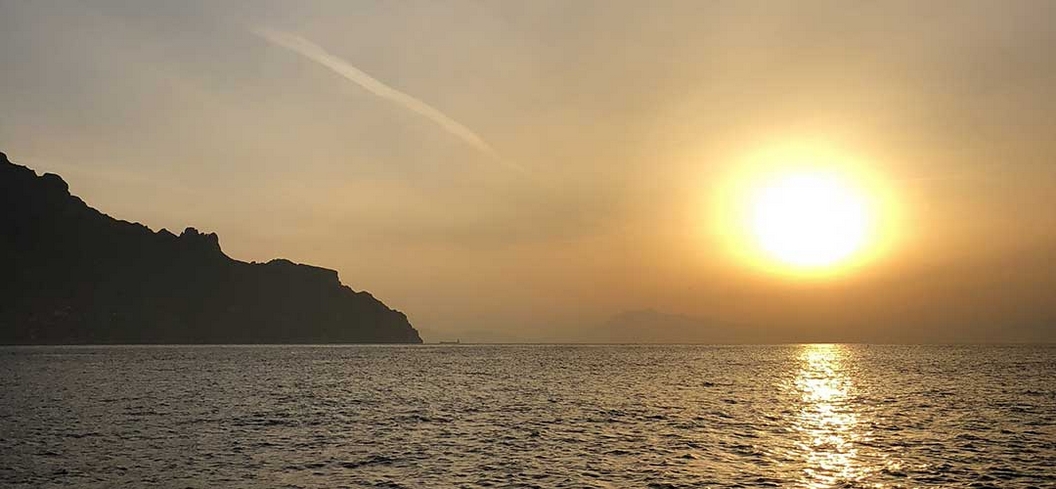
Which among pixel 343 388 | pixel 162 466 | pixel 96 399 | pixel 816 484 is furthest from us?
pixel 343 388

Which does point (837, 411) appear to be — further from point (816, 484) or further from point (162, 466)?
point (162, 466)

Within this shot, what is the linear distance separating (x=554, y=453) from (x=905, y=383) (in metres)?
99.1

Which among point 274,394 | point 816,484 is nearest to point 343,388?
point 274,394

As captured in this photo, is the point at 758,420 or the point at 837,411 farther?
the point at 837,411

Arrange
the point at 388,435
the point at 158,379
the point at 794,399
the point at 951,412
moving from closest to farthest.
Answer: the point at 388,435 → the point at 951,412 → the point at 794,399 → the point at 158,379

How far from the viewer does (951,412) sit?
76.6m

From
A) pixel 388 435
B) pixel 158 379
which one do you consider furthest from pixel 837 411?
pixel 158 379

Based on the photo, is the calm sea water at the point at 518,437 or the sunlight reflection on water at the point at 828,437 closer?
the calm sea water at the point at 518,437

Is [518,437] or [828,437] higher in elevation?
[828,437]

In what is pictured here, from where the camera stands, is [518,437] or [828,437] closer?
[518,437]

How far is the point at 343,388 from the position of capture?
10919cm

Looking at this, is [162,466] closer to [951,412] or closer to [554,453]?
[554,453]

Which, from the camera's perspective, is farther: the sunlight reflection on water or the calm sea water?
the sunlight reflection on water

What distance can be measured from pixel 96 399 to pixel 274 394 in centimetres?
2093
